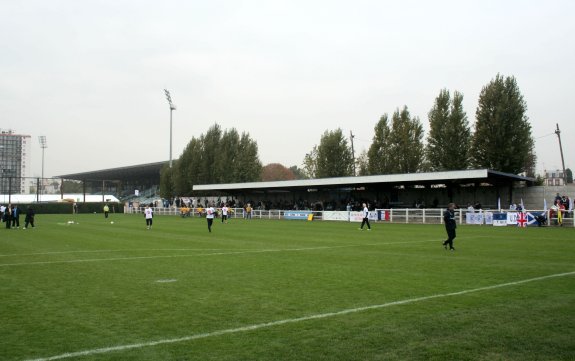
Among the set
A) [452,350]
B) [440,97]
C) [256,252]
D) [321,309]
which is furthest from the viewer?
[440,97]

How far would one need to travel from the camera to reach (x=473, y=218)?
A: 34906 millimetres

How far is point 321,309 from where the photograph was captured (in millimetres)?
8039

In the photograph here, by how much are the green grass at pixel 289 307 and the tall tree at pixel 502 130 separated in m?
33.0

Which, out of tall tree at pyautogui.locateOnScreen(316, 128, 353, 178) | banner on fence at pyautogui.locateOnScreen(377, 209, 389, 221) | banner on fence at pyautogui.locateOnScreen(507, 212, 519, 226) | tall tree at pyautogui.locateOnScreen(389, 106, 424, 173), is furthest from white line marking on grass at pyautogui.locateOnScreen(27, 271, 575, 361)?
tall tree at pyautogui.locateOnScreen(316, 128, 353, 178)

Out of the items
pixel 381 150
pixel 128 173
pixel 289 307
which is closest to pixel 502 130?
pixel 381 150

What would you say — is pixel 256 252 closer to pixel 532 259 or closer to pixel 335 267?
pixel 335 267

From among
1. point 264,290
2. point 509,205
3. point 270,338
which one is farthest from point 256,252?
point 509,205

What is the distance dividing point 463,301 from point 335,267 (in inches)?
201

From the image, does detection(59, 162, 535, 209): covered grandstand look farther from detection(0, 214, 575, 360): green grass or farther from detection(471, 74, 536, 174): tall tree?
detection(0, 214, 575, 360): green grass

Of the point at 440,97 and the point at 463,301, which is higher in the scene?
the point at 440,97

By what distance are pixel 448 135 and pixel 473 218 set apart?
649 inches

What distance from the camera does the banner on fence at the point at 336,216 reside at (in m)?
43.0

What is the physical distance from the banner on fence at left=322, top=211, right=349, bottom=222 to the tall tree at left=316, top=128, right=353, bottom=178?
19.8m

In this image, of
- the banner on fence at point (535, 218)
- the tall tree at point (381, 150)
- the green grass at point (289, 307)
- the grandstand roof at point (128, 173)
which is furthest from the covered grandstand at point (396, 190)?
the grandstand roof at point (128, 173)
